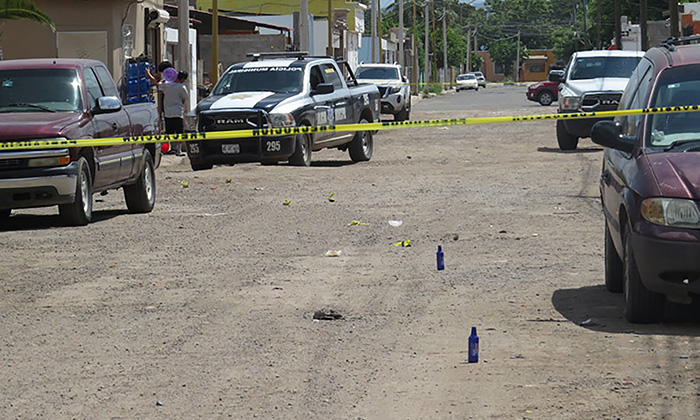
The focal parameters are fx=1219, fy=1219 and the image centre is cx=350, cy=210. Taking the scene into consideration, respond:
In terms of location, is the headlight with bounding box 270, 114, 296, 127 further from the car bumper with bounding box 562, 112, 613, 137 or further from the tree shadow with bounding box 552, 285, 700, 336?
the tree shadow with bounding box 552, 285, 700, 336

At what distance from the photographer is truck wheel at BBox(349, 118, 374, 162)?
2338 cm

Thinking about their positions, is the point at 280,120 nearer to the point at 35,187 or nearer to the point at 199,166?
the point at 199,166

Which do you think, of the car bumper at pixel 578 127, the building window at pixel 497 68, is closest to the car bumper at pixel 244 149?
the car bumper at pixel 578 127

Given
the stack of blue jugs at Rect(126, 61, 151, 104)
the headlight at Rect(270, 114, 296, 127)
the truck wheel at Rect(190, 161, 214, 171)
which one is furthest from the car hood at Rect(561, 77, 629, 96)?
the stack of blue jugs at Rect(126, 61, 151, 104)

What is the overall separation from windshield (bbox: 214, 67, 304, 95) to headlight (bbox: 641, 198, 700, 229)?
13890 millimetres

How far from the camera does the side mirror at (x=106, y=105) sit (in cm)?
1394

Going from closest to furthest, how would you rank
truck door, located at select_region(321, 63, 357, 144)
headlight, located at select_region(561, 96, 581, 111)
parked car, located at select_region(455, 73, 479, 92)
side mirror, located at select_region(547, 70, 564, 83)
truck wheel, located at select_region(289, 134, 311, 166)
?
truck wheel, located at select_region(289, 134, 311, 166)
truck door, located at select_region(321, 63, 357, 144)
headlight, located at select_region(561, 96, 581, 111)
side mirror, located at select_region(547, 70, 564, 83)
parked car, located at select_region(455, 73, 479, 92)

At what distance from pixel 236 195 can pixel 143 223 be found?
309 centimetres

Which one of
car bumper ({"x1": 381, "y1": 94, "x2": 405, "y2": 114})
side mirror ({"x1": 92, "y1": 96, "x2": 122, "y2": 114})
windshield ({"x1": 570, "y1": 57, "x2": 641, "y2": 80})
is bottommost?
side mirror ({"x1": 92, "y1": 96, "x2": 122, "y2": 114})

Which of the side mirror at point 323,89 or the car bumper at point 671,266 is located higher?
the side mirror at point 323,89

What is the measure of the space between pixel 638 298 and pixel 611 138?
1230mm

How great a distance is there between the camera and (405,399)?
6.20 m

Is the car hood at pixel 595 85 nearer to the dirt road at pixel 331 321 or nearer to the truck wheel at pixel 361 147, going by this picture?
the truck wheel at pixel 361 147

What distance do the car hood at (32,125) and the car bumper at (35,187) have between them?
391 mm
